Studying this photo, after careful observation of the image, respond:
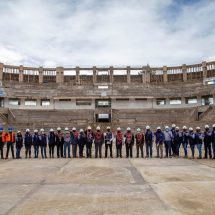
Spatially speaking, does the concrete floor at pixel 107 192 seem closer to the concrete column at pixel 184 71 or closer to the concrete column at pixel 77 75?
the concrete column at pixel 77 75

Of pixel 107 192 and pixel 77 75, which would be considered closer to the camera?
pixel 107 192

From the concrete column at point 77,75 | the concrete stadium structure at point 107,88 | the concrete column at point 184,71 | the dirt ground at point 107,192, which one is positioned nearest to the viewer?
the dirt ground at point 107,192

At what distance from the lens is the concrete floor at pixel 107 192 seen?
5695mm

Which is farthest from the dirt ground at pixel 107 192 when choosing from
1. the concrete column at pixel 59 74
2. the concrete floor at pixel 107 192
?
the concrete column at pixel 59 74

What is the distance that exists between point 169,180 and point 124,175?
5.63 ft

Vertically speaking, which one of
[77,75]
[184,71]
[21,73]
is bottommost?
[77,75]

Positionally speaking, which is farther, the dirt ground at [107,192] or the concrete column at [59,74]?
the concrete column at [59,74]

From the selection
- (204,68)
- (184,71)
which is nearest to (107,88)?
(184,71)

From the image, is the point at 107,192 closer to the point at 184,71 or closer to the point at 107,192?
the point at 107,192

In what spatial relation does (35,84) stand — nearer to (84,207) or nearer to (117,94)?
(117,94)

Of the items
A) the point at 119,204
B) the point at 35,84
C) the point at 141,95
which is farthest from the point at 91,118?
the point at 119,204

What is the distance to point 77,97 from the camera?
49.8 meters

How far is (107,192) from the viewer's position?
23.7 ft

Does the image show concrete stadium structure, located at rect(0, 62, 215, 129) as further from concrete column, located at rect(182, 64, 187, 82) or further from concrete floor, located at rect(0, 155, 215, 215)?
concrete floor, located at rect(0, 155, 215, 215)
